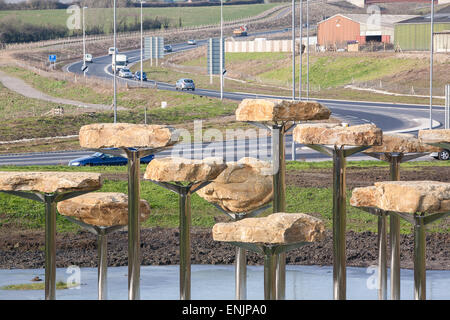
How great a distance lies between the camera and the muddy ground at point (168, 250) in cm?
2872

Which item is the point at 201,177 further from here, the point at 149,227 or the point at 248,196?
the point at 149,227

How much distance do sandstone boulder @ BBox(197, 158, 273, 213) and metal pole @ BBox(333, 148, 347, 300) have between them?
2.37m

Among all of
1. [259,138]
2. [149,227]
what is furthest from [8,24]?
[149,227]

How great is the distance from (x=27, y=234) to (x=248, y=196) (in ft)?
48.3

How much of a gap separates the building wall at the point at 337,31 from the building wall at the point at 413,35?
43.9 ft

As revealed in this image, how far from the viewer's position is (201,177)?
1869 cm

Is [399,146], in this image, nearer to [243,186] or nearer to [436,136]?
[436,136]

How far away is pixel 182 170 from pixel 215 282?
21.7 feet

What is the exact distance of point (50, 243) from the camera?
19.4 metres

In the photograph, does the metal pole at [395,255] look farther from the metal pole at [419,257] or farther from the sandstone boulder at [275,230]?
the sandstone boulder at [275,230]

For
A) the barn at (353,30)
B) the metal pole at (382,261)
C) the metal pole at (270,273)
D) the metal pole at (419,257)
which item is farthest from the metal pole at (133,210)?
the barn at (353,30)

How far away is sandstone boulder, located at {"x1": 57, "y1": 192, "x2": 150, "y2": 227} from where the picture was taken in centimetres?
2128

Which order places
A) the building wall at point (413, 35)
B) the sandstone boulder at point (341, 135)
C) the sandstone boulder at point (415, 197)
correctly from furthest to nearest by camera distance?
the building wall at point (413, 35)
the sandstone boulder at point (341, 135)
the sandstone boulder at point (415, 197)

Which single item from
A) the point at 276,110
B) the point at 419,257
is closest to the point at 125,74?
the point at 276,110
